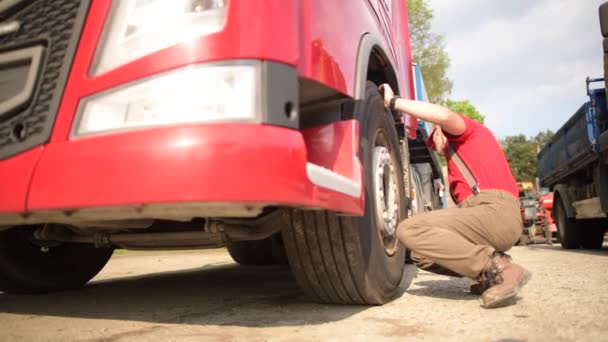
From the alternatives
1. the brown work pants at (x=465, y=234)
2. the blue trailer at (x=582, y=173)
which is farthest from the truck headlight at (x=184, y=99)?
the blue trailer at (x=582, y=173)

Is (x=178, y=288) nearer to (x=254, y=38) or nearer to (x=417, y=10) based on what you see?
(x=254, y=38)

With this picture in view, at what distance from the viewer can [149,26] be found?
1432 mm

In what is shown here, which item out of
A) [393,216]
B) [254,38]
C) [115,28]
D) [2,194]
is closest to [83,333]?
[2,194]

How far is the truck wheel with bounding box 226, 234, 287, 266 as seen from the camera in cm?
455

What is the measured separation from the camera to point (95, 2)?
149 cm

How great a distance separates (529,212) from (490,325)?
1027 centimetres

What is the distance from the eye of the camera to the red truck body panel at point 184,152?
1290mm

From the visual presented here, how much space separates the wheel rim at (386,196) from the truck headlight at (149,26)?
1118 mm

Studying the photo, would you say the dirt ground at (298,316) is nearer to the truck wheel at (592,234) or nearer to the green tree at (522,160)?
the truck wheel at (592,234)

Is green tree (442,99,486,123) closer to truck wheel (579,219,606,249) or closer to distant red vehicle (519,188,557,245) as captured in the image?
distant red vehicle (519,188,557,245)

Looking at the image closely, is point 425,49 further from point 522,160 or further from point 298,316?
point 522,160

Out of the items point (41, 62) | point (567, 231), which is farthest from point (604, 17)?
point (567, 231)

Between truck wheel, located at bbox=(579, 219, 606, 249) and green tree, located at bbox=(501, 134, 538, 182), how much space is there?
142 feet

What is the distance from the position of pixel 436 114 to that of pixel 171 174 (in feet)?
5.25
